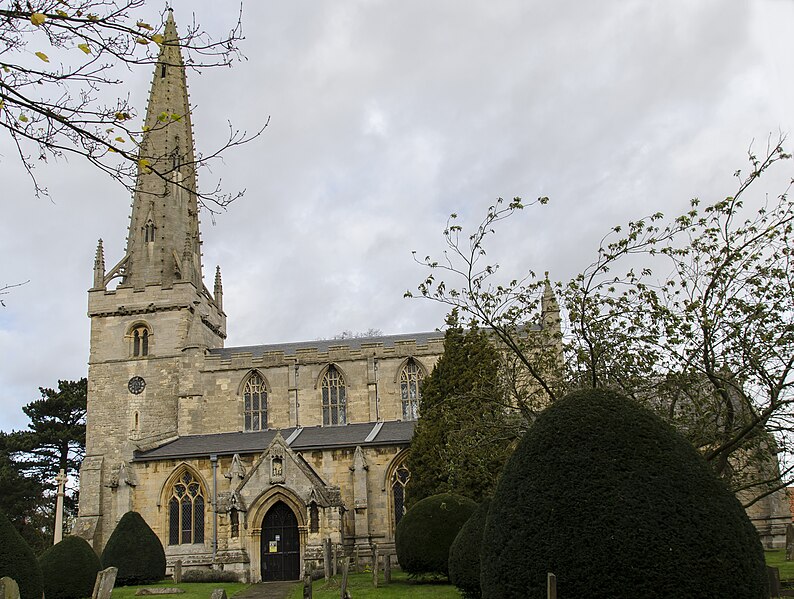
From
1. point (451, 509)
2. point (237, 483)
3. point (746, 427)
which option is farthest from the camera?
point (237, 483)

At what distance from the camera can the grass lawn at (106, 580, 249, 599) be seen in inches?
833

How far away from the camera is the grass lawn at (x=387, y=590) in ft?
60.5

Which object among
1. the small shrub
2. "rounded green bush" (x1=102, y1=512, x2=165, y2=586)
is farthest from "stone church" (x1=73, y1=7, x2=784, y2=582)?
"rounded green bush" (x1=102, y1=512, x2=165, y2=586)

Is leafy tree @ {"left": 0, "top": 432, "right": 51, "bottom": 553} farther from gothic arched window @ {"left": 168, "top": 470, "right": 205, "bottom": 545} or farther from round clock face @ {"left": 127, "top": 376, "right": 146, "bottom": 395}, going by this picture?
gothic arched window @ {"left": 168, "top": 470, "right": 205, "bottom": 545}

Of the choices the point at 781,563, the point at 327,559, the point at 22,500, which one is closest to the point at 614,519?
the point at 327,559

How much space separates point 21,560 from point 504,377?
12.4 meters

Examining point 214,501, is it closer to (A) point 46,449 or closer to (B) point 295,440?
(B) point 295,440

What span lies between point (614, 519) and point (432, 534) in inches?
523

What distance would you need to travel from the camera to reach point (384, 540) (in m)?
30.4

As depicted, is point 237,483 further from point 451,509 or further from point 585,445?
point 585,445

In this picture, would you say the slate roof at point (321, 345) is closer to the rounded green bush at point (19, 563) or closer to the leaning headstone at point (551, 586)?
the rounded green bush at point (19, 563)

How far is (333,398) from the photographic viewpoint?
37281mm

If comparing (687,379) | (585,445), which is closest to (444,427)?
(687,379)

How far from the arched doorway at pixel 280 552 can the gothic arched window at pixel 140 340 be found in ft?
47.8
